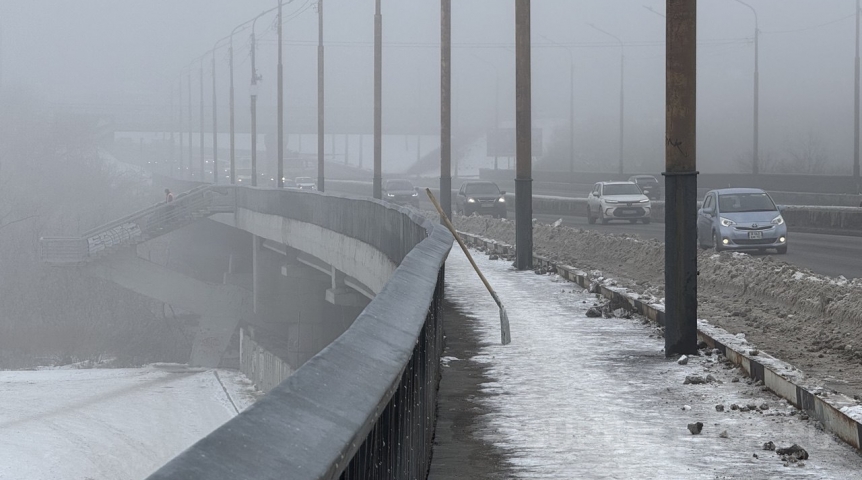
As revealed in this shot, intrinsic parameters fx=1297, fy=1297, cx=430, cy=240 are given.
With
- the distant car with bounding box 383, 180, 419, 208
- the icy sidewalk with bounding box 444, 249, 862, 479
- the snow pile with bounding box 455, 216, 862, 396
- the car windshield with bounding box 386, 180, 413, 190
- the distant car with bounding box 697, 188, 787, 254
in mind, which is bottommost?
the icy sidewalk with bounding box 444, 249, 862, 479

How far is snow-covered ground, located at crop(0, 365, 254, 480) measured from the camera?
3164 centimetres

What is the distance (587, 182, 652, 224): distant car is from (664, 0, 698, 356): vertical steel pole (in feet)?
103

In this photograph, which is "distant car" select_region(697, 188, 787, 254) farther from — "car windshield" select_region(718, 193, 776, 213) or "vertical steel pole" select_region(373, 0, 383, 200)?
"vertical steel pole" select_region(373, 0, 383, 200)

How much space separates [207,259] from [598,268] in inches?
2520

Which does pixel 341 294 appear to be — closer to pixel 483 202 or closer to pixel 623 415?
pixel 483 202

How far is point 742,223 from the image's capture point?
28.3 meters

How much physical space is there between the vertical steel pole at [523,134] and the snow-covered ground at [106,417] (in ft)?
32.6

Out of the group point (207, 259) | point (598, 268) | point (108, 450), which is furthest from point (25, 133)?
point (598, 268)

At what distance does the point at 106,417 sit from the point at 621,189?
61.4ft

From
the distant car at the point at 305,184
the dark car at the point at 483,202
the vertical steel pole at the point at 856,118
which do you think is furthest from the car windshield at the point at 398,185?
the vertical steel pole at the point at 856,118

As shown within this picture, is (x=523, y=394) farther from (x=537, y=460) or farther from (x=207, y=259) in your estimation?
(x=207, y=259)

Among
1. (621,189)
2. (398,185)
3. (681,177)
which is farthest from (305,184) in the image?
(681,177)

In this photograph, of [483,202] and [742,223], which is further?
[483,202]

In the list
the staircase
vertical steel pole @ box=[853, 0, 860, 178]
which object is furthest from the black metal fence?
the staircase
